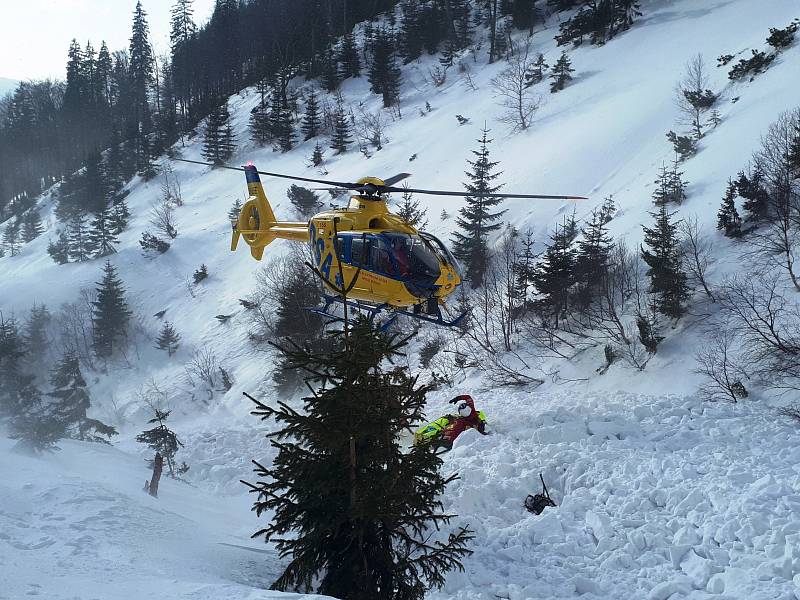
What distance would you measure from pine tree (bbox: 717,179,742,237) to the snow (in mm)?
492

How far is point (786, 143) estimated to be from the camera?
19234 millimetres

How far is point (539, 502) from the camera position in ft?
40.0

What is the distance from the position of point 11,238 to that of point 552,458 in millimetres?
61574

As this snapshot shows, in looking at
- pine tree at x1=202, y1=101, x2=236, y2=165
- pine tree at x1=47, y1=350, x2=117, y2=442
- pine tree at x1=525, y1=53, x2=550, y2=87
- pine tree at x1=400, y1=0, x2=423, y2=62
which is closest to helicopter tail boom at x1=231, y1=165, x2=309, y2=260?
pine tree at x1=47, y1=350, x2=117, y2=442

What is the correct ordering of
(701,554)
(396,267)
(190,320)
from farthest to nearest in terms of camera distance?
(190,320), (396,267), (701,554)

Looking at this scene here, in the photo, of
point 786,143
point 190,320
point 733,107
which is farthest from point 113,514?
point 733,107

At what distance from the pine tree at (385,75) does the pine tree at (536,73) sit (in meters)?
13.7

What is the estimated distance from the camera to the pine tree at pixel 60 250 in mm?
45156

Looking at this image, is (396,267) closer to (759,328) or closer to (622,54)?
(759,328)

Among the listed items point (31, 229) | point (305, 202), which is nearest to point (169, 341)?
point (305, 202)

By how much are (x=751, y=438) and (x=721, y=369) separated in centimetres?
281

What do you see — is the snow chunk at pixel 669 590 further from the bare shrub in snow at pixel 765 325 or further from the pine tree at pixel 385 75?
the pine tree at pixel 385 75

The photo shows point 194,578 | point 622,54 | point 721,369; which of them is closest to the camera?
point 194,578

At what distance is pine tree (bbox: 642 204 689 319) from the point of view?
57.7 ft
